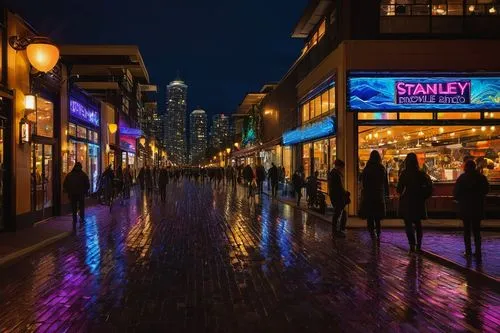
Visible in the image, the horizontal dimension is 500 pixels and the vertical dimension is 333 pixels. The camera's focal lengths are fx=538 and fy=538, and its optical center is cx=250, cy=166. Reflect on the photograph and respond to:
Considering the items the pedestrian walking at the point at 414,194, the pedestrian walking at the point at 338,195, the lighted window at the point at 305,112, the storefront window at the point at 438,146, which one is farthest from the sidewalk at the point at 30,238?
the lighted window at the point at 305,112

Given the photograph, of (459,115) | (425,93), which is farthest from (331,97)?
(459,115)

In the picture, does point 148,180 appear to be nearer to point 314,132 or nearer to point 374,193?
point 314,132

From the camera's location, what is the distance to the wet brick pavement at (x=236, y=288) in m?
5.93

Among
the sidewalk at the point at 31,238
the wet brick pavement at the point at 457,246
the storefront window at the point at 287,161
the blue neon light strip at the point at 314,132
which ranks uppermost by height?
the blue neon light strip at the point at 314,132

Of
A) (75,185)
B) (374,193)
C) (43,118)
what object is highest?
(43,118)

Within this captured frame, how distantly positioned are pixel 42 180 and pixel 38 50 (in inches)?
183

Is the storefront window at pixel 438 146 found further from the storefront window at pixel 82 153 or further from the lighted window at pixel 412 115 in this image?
the storefront window at pixel 82 153

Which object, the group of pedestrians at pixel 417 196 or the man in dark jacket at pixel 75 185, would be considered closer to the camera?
the group of pedestrians at pixel 417 196

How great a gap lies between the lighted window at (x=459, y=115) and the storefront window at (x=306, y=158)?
852cm

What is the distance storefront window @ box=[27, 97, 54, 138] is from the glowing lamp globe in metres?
2.33

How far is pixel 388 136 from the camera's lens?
17.8m

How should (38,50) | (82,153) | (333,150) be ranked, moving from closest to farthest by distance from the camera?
1. (38,50)
2. (333,150)
3. (82,153)

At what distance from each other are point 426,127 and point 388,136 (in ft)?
4.07

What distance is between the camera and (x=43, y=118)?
17.3 m
